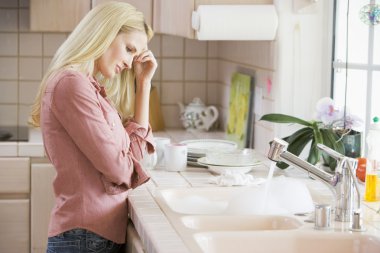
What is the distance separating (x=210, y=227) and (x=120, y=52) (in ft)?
2.06

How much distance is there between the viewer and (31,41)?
4113 millimetres

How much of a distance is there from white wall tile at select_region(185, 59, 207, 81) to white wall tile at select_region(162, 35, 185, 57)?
2.7 inches

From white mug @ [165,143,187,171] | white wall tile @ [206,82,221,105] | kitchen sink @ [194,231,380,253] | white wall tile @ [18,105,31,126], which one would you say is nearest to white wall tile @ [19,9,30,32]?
white wall tile @ [18,105,31,126]

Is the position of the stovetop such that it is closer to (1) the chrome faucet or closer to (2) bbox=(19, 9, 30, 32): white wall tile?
(2) bbox=(19, 9, 30, 32): white wall tile

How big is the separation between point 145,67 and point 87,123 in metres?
0.57

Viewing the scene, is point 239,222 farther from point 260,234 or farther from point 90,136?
point 90,136

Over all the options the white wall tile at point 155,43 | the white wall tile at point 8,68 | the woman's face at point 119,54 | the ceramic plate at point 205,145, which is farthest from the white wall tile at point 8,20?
the woman's face at point 119,54

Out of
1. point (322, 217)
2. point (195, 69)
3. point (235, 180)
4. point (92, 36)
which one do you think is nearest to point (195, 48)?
point (195, 69)

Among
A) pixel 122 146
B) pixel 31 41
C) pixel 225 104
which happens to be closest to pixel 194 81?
pixel 225 104

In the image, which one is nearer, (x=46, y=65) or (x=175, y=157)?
(x=175, y=157)

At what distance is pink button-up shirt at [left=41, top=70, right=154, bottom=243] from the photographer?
89.0 inches

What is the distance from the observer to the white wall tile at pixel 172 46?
166 inches

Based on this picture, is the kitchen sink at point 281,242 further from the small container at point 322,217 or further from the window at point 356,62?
the window at point 356,62

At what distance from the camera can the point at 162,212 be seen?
2.28m
